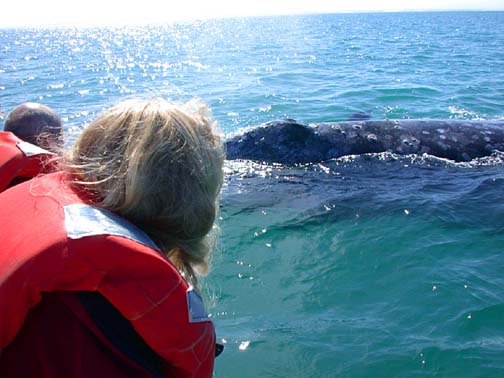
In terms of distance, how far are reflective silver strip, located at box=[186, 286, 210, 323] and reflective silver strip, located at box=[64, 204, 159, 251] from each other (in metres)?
0.23

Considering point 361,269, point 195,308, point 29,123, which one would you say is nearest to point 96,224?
point 195,308

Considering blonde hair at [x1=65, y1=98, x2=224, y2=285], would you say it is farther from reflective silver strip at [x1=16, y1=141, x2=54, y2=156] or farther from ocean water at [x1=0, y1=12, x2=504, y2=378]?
reflective silver strip at [x1=16, y1=141, x2=54, y2=156]

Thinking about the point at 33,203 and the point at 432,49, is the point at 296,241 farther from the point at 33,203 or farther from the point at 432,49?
the point at 432,49

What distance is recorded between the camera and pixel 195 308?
181 centimetres

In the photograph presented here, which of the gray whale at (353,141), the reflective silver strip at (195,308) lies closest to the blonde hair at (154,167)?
the reflective silver strip at (195,308)

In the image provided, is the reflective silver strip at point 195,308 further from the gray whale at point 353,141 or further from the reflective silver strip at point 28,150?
the gray whale at point 353,141

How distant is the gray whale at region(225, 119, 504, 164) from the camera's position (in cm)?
729

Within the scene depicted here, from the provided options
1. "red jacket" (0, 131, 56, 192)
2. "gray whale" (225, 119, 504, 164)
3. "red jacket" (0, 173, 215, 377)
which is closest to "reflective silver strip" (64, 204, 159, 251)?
"red jacket" (0, 173, 215, 377)

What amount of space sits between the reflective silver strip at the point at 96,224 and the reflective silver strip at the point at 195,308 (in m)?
0.23

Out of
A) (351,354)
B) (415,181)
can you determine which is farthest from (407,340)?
(415,181)

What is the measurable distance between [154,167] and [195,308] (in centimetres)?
55

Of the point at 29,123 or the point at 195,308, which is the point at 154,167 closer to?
the point at 195,308

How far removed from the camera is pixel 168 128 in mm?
1882

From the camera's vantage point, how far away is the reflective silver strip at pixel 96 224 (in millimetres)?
1622
